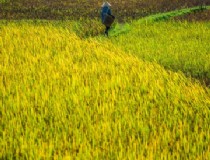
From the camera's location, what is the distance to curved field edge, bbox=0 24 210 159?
126 inches

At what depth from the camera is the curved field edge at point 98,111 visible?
10.5 ft

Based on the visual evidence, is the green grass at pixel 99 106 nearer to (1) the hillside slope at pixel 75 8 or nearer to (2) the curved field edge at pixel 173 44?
(2) the curved field edge at pixel 173 44

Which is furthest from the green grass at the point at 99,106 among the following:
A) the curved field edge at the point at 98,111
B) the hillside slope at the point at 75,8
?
the hillside slope at the point at 75,8

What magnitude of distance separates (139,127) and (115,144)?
380 millimetres

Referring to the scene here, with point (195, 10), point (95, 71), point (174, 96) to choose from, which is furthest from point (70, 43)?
point (195, 10)

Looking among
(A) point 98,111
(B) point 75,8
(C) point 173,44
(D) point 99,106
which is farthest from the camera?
(B) point 75,8

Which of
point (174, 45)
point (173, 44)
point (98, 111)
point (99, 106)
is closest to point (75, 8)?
point (173, 44)

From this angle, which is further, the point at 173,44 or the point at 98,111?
the point at 173,44

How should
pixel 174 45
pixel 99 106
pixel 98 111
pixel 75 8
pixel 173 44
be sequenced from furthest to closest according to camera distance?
pixel 75 8
pixel 173 44
pixel 174 45
pixel 99 106
pixel 98 111

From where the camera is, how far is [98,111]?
4.04 meters

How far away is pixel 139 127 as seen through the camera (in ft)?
12.1

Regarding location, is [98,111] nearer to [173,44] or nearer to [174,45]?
[174,45]

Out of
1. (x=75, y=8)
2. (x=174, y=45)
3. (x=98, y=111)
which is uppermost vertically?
(x=75, y=8)

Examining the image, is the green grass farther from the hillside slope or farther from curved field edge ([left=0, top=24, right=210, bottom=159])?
the hillside slope
